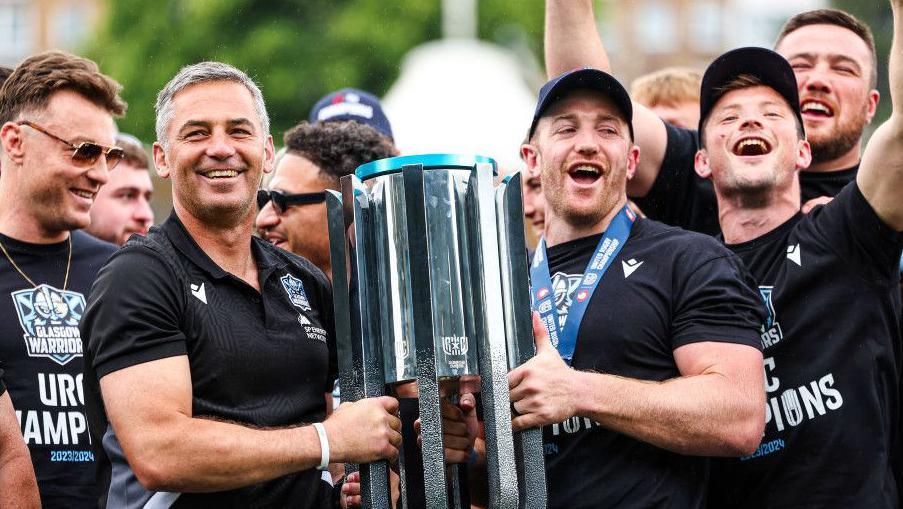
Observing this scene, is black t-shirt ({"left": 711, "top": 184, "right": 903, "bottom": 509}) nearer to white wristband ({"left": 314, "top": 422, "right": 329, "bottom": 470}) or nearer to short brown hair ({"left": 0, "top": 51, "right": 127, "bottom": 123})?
white wristband ({"left": 314, "top": 422, "right": 329, "bottom": 470})

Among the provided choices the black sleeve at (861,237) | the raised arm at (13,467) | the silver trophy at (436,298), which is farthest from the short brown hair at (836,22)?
the raised arm at (13,467)

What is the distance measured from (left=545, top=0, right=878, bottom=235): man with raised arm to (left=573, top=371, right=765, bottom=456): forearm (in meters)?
1.62

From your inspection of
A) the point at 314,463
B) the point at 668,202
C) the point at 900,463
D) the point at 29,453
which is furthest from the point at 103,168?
the point at 900,463


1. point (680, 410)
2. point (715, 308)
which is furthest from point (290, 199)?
point (680, 410)

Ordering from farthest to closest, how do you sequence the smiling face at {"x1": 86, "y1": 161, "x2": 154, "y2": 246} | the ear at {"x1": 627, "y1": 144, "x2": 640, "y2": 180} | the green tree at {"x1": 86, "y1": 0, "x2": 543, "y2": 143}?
the green tree at {"x1": 86, "y1": 0, "x2": 543, "y2": 143} → the smiling face at {"x1": 86, "y1": 161, "x2": 154, "y2": 246} → the ear at {"x1": 627, "y1": 144, "x2": 640, "y2": 180}

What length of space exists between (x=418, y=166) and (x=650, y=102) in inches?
154

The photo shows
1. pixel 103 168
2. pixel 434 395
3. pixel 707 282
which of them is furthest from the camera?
pixel 103 168

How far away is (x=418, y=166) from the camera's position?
13.1 ft

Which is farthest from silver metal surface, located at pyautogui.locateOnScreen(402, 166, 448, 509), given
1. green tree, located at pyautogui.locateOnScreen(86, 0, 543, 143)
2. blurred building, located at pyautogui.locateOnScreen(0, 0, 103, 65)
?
blurred building, located at pyautogui.locateOnScreen(0, 0, 103, 65)

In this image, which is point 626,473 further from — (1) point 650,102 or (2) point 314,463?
(1) point 650,102

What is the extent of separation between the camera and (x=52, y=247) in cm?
542

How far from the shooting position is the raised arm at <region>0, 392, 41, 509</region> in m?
4.59

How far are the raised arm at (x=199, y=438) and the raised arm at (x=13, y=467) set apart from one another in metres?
0.78

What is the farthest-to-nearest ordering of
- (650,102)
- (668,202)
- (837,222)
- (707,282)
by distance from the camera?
(650,102), (668,202), (837,222), (707,282)
